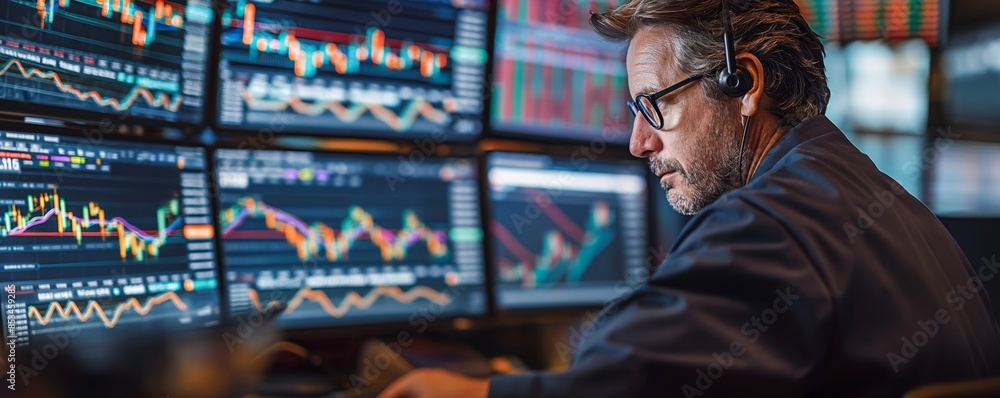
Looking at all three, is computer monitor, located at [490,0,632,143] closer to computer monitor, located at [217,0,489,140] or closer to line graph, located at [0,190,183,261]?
computer monitor, located at [217,0,489,140]

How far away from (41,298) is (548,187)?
3.85 ft

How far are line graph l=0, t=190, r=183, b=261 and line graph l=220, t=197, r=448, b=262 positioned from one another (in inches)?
6.6

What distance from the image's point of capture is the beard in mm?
1100

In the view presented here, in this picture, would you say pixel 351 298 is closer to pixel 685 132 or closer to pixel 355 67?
pixel 355 67

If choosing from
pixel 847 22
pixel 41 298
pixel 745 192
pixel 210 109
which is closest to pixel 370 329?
pixel 210 109

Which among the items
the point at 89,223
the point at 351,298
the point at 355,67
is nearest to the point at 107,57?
the point at 89,223

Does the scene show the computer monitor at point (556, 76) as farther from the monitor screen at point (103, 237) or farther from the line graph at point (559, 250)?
the monitor screen at point (103, 237)

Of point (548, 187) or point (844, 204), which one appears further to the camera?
point (548, 187)

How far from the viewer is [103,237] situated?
1.24m

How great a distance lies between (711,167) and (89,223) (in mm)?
948

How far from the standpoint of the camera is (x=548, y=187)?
199cm

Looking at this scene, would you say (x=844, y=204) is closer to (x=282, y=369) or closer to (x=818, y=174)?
(x=818, y=174)

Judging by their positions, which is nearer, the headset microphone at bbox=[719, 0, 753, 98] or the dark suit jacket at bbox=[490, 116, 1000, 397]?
the dark suit jacket at bbox=[490, 116, 1000, 397]

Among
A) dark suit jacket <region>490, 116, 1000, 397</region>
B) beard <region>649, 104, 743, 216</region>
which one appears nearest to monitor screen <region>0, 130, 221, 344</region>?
dark suit jacket <region>490, 116, 1000, 397</region>
